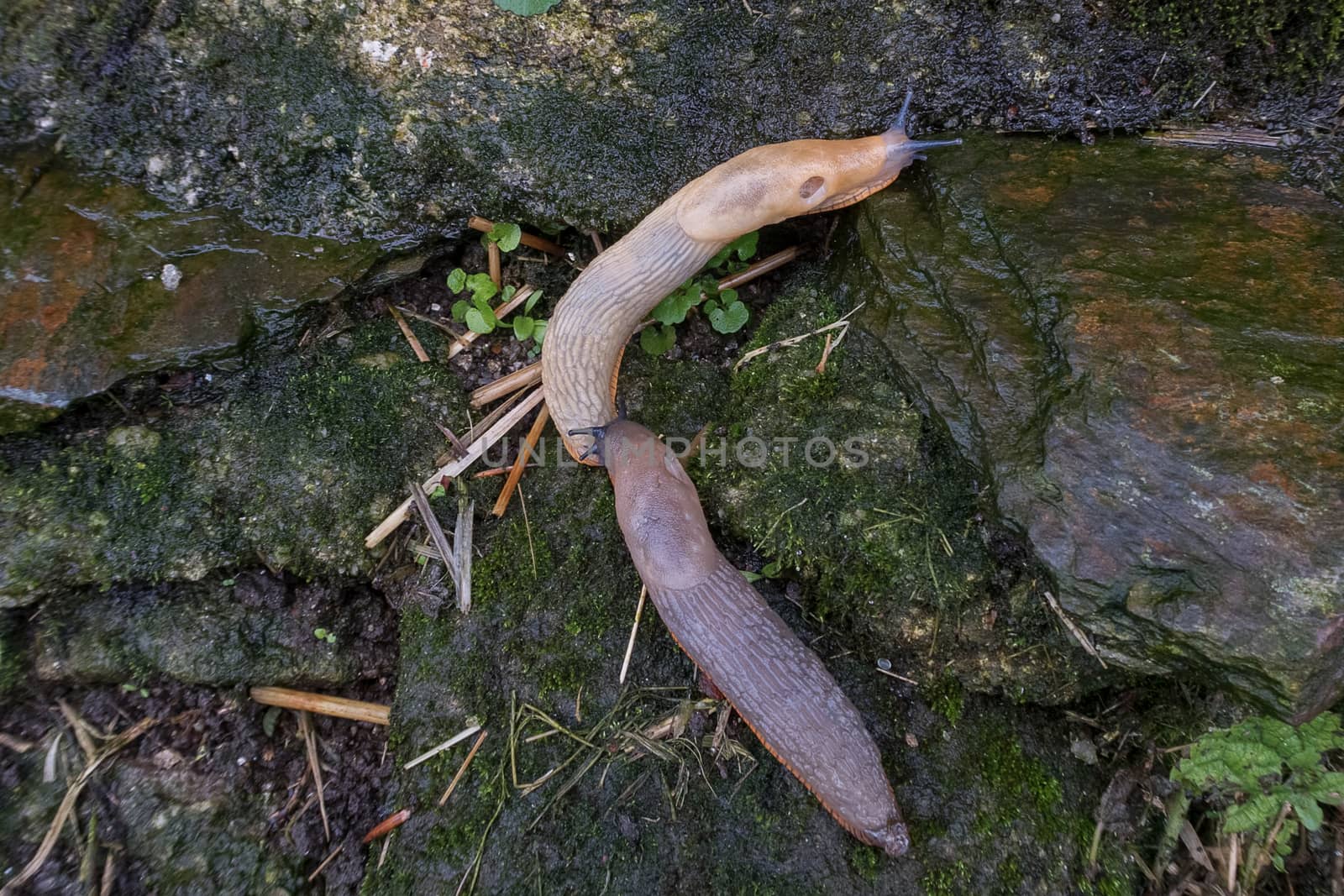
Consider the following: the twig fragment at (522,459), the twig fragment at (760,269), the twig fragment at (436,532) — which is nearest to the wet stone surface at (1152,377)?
the twig fragment at (760,269)

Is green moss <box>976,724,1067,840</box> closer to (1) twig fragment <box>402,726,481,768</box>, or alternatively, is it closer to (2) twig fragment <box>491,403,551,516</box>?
(1) twig fragment <box>402,726,481,768</box>

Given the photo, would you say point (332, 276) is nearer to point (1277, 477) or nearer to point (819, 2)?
point (819, 2)

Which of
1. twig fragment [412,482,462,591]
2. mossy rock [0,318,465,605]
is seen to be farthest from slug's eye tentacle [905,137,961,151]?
twig fragment [412,482,462,591]

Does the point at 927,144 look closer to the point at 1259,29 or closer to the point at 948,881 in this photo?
the point at 1259,29

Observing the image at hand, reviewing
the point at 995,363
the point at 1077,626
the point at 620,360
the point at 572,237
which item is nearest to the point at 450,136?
the point at 572,237

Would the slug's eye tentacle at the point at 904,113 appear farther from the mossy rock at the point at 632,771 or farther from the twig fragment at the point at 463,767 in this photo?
the twig fragment at the point at 463,767

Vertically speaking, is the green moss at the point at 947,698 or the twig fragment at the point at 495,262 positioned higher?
the twig fragment at the point at 495,262
